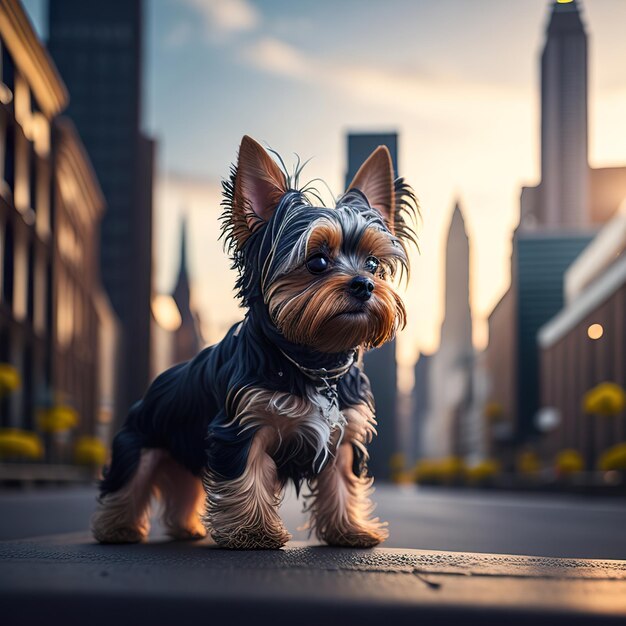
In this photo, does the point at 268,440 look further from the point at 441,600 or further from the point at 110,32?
the point at 110,32

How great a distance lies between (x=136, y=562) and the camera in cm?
338

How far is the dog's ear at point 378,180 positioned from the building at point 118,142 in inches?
4469

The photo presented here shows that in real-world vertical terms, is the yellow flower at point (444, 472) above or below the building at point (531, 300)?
below

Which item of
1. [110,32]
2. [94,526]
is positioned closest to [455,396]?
[110,32]

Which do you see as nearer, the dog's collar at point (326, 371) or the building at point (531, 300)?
the dog's collar at point (326, 371)

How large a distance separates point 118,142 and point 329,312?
394ft

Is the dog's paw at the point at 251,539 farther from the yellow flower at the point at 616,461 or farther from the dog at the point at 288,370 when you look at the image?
the yellow flower at the point at 616,461

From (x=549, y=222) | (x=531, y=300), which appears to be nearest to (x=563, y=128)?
(x=549, y=222)

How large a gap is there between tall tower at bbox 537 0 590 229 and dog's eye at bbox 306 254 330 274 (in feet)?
459

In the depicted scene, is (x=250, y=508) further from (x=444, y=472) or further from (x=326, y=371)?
(x=444, y=472)

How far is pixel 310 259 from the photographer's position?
4.10 m

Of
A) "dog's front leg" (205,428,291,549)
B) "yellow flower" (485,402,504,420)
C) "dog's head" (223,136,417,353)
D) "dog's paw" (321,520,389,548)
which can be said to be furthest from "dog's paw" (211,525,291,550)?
"yellow flower" (485,402,504,420)

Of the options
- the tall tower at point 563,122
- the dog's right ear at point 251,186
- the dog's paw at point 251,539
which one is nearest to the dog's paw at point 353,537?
the dog's paw at point 251,539

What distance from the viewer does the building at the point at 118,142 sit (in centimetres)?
11944
